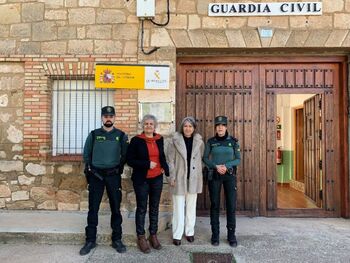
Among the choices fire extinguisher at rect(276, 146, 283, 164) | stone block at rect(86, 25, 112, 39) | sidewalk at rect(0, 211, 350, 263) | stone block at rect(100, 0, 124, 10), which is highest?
stone block at rect(100, 0, 124, 10)

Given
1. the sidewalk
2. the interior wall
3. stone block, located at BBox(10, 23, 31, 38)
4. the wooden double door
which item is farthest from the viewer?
the interior wall

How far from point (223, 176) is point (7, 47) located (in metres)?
4.24

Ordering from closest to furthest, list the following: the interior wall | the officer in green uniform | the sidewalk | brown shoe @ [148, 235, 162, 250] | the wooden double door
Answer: the sidewalk, brown shoe @ [148, 235, 162, 250], the officer in green uniform, the wooden double door, the interior wall

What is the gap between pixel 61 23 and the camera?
559 centimetres

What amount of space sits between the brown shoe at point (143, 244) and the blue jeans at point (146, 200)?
0.06 metres

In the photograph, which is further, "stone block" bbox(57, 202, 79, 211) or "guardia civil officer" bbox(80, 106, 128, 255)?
"stone block" bbox(57, 202, 79, 211)

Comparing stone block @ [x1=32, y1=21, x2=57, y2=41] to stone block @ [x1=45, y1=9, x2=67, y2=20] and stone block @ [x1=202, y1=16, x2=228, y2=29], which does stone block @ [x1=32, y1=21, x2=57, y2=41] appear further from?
stone block @ [x1=202, y1=16, x2=228, y2=29]

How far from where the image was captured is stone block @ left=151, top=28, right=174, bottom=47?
18.0 ft

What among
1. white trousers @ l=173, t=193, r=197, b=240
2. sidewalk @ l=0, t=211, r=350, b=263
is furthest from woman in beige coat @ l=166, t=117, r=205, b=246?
sidewalk @ l=0, t=211, r=350, b=263

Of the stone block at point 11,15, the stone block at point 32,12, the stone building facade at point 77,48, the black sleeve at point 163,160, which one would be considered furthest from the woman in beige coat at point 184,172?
the stone block at point 11,15

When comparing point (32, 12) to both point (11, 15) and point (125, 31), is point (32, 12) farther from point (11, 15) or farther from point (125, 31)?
point (125, 31)

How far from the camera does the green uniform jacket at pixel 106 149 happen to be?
410 cm

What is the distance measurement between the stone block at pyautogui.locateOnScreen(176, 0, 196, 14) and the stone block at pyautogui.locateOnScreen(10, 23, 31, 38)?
101 inches

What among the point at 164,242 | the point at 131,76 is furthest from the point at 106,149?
the point at 131,76
